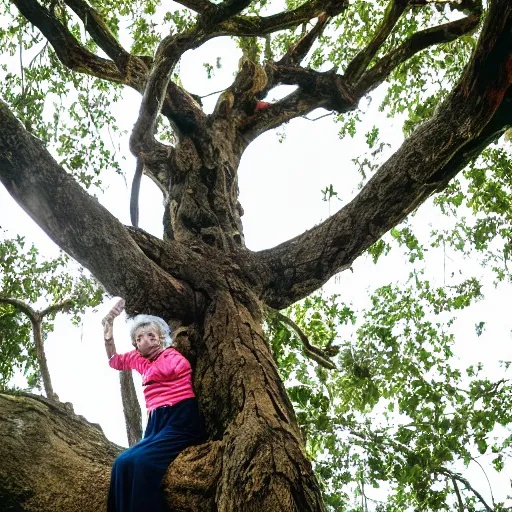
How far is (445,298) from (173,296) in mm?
5965

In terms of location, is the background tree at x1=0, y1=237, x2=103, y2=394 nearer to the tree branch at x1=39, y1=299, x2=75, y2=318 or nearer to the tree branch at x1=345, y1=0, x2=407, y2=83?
the tree branch at x1=39, y1=299, x2=75, y2=318

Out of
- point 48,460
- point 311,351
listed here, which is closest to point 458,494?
point 311,351

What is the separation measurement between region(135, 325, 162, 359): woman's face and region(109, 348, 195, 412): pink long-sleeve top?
9 cm

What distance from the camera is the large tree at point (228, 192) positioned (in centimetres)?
277

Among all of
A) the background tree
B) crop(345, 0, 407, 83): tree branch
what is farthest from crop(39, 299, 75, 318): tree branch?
crop(345, 0, 407, 83): tree branch

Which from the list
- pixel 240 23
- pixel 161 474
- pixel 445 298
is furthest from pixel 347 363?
pixel 161 474

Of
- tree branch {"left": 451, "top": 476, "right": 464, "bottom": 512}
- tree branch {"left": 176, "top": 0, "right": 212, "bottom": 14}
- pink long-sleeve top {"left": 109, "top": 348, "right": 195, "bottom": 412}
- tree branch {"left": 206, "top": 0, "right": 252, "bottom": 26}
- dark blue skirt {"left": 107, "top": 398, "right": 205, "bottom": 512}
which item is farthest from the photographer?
tree branch {"left": 451, "top": 476, "right": 464, "bottom": 512}

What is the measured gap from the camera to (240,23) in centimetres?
556

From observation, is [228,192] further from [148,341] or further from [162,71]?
[148,341]

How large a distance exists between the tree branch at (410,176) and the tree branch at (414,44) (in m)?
3.66

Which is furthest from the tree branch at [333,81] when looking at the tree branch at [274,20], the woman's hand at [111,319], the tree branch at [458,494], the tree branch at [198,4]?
the tree branch at [458,494]

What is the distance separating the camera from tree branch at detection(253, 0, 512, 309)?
3861 millimetres

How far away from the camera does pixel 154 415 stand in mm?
3215

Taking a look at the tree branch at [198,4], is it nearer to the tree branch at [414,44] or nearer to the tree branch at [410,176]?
the tree branch at [410,176]
